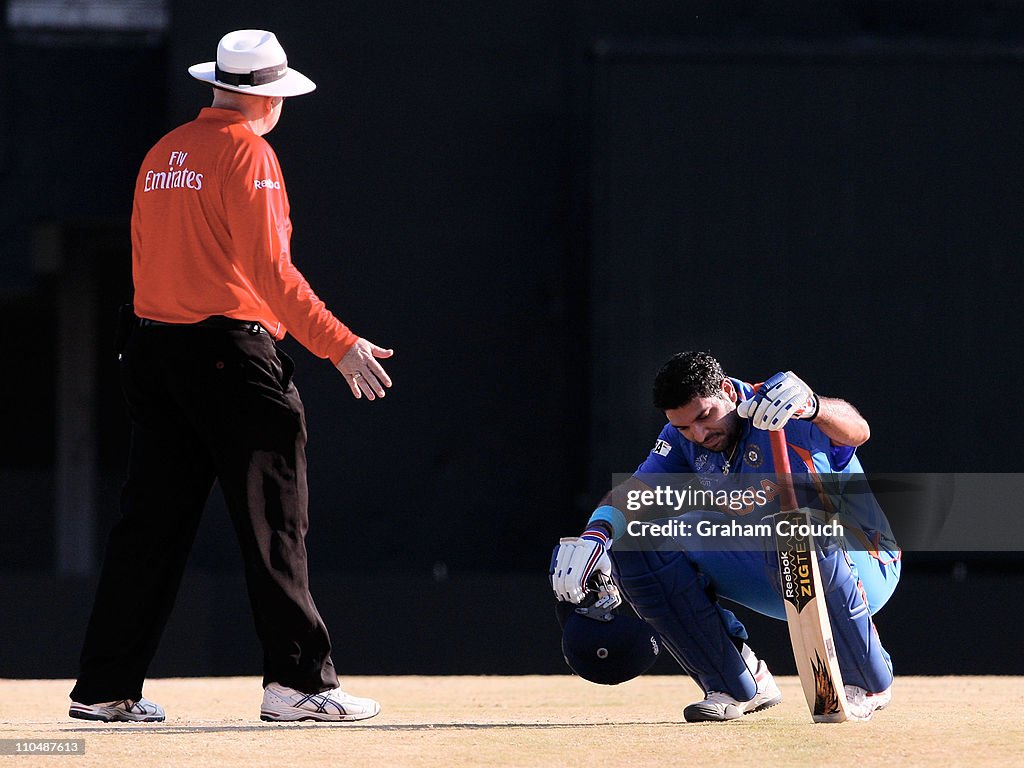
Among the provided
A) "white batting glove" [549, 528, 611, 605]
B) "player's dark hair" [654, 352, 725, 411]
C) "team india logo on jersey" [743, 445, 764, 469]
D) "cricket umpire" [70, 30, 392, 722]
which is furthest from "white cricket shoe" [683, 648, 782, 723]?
"cricket umpire" [70, 30, 392, 722]

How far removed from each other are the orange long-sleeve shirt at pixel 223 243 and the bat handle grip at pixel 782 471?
1.14 meters

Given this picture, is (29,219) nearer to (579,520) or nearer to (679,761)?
(579,520)

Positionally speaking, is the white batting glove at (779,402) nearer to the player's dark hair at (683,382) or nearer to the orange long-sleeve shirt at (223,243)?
the player's dark hair at (683,382)

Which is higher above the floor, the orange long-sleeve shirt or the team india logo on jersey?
the orange long-sleeve shirt

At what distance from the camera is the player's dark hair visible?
446 centimetres

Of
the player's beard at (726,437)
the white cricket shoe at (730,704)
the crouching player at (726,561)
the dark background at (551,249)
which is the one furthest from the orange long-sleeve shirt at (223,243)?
the dark background at (551,249)

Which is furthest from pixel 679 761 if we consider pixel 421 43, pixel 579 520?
pixel 421 43

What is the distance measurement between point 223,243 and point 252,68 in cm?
47

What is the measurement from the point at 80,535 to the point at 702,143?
5.08 metres

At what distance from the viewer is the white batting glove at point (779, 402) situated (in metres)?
4.18

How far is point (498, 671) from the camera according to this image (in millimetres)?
7488

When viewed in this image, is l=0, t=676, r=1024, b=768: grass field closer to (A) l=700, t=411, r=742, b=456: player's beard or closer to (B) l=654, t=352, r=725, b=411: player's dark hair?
(A) l=700, t=411, r=742, b=456: player's beard

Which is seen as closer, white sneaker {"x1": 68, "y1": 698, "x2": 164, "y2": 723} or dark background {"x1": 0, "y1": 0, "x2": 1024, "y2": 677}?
white sneaker {"x1": 68, "y1": 698, "x2": 164, "y2": 723}

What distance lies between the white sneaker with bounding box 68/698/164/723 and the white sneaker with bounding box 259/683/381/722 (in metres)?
0.35
